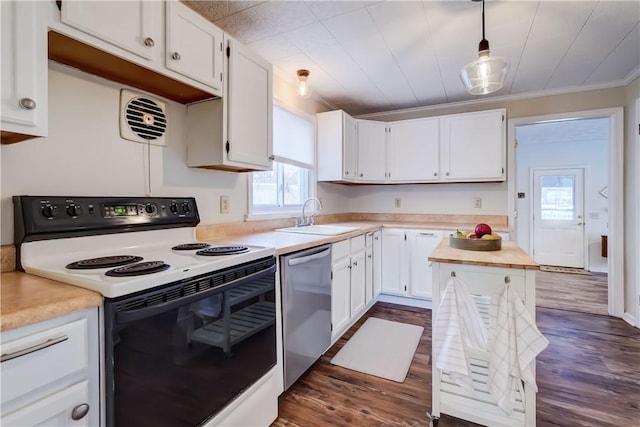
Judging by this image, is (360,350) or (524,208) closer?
(360,350)

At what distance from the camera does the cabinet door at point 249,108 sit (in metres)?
1.77

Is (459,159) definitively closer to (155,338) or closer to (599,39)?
(599,39)

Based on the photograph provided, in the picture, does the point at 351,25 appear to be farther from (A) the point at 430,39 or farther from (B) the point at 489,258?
(B) the point at 489,258

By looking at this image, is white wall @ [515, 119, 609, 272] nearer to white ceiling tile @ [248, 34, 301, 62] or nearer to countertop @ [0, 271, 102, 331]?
white ceiling tile @ [248, 34, 301, 62]

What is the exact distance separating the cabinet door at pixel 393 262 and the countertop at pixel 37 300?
2.84 m

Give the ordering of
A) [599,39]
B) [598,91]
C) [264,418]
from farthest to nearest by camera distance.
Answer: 1. [598,91]
2. [599,39]
3. [264,418]

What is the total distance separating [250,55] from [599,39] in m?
2.43

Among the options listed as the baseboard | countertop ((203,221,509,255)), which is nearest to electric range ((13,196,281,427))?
countertop ((203,221,509,255))

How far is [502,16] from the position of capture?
186 centimetres

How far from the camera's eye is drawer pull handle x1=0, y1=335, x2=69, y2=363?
0.68 meters

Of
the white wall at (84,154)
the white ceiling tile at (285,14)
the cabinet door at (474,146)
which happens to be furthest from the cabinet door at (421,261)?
the white wall at (84,154)

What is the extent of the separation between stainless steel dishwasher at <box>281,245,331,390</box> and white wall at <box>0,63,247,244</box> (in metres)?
0.84

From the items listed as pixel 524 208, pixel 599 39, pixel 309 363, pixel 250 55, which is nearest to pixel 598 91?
pixel 599 39

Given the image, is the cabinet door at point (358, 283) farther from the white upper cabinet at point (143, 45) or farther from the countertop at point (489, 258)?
the white upper cabinet at point (143, 45)
